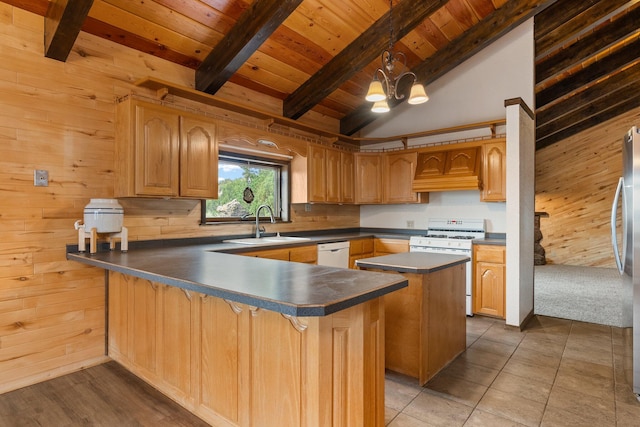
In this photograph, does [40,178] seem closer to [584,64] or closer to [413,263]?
[413,263]

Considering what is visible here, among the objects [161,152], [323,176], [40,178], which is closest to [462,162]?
[323,176]

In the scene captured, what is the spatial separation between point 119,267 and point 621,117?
8.49 meters

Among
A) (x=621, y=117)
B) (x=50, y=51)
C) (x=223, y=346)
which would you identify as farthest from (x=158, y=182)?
(x=621, y=117)

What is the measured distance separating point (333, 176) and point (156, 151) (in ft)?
7.81

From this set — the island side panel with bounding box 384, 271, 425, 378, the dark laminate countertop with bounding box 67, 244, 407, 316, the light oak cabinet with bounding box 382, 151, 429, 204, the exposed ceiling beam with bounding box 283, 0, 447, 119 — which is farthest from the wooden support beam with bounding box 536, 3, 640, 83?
the dark laminate countertop with bounding box 67, 244, 407, 316

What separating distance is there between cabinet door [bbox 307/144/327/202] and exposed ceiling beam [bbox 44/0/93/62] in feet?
8.28

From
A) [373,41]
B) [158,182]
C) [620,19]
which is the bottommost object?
[158,182]

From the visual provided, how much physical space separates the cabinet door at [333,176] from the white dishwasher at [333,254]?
712 mm

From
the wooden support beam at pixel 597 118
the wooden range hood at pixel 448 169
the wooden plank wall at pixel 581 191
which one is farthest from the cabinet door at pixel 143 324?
the wooden plank wall at pixel 581 191

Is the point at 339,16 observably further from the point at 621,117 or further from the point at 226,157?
the point at 621,117

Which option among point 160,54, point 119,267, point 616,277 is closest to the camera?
point 119,267

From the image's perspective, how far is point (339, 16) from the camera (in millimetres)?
3480

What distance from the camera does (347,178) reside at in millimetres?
4875

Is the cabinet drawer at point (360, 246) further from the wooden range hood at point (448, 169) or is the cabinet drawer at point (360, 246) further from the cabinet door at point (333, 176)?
the wooden range hood at point (448, 169)
